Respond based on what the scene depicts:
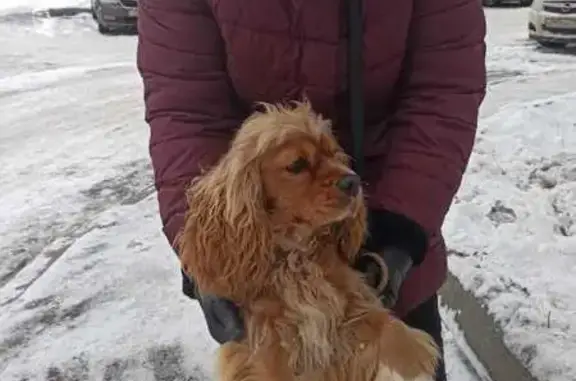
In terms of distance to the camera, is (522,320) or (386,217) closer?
(386,217)

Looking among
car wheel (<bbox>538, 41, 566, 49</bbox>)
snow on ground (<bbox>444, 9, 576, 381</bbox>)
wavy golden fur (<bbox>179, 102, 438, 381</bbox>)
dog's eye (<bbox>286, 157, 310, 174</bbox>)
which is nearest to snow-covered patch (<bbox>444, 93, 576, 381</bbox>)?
snow on ground (<bbox>444, 9, 576, 381</bbox>)

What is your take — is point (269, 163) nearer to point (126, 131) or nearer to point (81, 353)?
point (81, 353)

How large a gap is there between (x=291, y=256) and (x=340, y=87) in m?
0.46

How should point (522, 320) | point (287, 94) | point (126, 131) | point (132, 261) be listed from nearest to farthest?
point (287, 94)
point (522, 320)
point (132, 261)
point (126, 131)

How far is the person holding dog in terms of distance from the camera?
2.58 metres

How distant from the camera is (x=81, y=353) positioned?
19.0ft

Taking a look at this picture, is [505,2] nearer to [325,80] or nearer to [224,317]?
[325,80]

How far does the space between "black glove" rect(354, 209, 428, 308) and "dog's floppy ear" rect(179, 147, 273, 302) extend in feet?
0.96

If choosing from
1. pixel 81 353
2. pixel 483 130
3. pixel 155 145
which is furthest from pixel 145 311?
pixel 483 130

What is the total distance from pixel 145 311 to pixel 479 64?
13.1 ft

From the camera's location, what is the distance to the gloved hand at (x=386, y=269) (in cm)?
259

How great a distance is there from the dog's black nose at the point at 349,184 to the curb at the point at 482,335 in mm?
2559

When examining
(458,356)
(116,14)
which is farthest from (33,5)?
(458,356)

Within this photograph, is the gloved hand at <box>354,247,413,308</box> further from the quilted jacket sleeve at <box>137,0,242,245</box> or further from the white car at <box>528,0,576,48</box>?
the white car at <box>528,0,576,48</box>
